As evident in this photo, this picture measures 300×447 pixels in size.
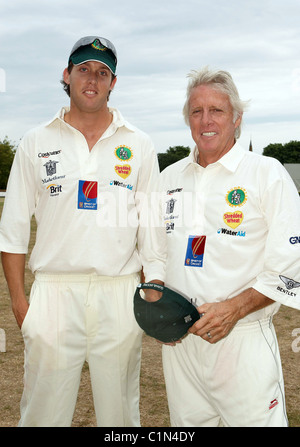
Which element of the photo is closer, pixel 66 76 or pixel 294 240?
pixel 294 240

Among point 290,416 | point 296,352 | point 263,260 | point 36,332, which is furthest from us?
point 296,352

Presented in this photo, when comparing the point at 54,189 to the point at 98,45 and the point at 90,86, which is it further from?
the point at 98,45

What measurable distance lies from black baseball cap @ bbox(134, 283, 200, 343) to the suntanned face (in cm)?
115

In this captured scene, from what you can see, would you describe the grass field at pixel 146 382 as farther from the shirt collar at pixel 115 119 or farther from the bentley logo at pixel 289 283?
the shirt collar at pixel 115 119

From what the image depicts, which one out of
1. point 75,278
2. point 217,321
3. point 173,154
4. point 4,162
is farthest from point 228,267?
point 173,154

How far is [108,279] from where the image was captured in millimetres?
3023

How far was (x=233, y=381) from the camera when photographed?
101 inches

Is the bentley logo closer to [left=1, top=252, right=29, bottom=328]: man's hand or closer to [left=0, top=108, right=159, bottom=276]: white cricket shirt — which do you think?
[left=0, top=108, right=159, bottom=276]: white cricket shirt

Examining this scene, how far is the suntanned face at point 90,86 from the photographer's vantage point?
3.00 metres

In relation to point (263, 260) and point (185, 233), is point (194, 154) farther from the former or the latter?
point (263, 260)

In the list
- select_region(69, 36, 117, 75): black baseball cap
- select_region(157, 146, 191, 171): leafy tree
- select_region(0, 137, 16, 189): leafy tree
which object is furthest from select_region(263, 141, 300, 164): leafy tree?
select_region(69, 36, 117, 75): black baseball cap

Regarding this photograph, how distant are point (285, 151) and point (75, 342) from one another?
10258 cm

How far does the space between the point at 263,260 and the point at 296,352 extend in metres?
3.90
